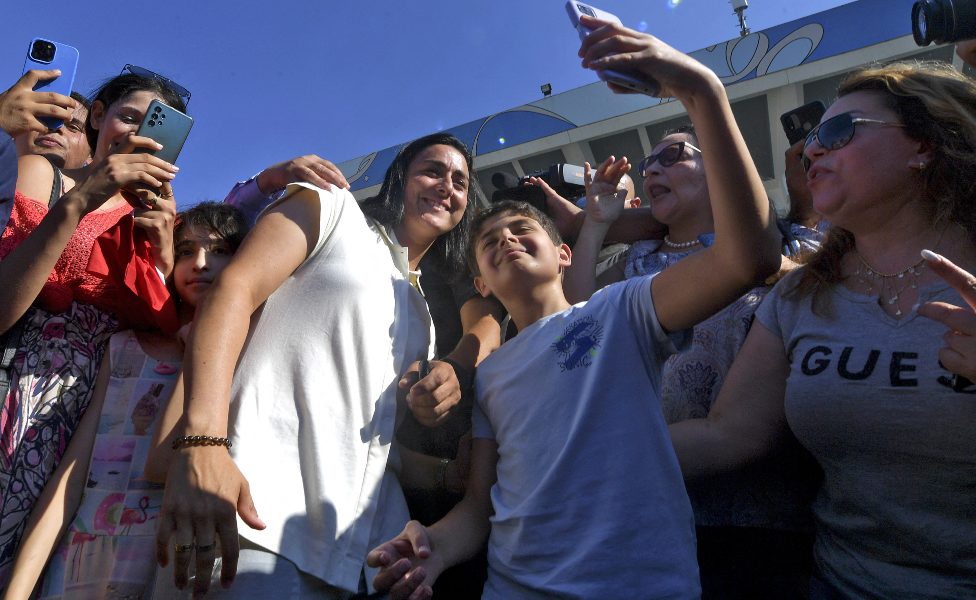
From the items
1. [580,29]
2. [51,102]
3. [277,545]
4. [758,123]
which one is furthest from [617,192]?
[758,123]

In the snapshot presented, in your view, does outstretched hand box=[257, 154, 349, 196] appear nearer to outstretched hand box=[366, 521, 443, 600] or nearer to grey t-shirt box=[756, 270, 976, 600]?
outstretched hand box=[366, 521, 443, 600]

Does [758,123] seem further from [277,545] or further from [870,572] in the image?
[277,545]

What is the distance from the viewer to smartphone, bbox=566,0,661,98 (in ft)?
3.66

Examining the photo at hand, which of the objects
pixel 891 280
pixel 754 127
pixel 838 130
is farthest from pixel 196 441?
pixel 754 127

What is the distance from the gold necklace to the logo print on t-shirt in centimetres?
82

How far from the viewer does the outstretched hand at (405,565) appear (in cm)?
130

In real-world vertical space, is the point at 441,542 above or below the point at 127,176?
below

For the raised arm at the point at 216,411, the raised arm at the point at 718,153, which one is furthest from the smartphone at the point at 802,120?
the raised arm at the point at 216,411

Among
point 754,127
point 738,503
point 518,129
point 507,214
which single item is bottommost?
point 738,503

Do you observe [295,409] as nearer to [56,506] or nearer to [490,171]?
[56,506]

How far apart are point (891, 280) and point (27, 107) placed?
2781mm

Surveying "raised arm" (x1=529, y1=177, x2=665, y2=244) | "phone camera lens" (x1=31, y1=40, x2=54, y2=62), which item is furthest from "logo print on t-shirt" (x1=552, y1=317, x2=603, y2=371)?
"phone camera lens" (x1=31, y1=40, x2=54, y2=62)

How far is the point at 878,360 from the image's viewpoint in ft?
4.74

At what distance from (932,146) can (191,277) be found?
2.48 metres
